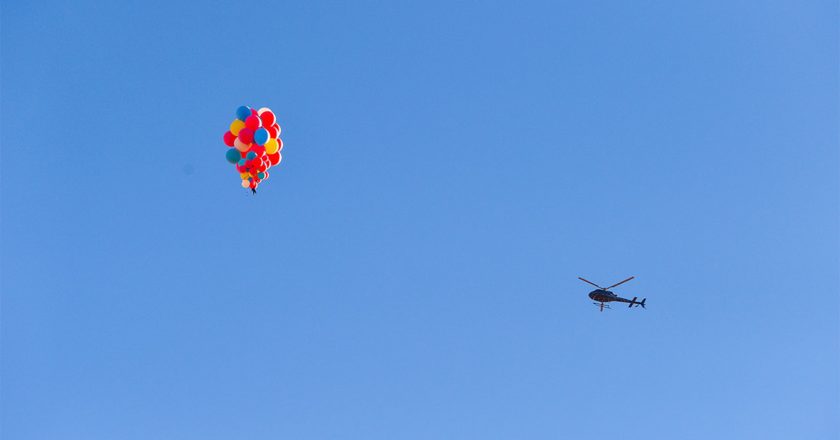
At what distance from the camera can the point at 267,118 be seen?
47.3 m

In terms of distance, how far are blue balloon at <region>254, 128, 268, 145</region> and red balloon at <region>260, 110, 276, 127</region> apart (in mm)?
1083

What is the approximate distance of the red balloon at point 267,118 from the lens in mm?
47300

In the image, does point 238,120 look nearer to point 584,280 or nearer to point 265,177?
point 265,177

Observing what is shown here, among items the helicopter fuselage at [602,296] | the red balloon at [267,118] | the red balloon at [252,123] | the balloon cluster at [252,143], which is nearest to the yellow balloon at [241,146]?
the balloon cluster at [252,143]

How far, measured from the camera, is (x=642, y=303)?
5581cm

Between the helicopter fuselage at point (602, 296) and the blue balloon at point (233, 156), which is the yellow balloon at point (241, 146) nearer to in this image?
the blue balloon at point (233, 156)

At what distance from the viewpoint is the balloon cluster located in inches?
1823

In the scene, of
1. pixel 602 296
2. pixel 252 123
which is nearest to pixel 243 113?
Result: pixel 252 123

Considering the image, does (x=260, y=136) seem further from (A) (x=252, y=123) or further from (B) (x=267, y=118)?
(B) (x=267, y=118)

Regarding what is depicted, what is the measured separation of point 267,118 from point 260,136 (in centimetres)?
157

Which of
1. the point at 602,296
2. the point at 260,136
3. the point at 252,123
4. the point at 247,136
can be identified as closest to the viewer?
the point at 260,136

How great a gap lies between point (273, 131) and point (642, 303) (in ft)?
74.2

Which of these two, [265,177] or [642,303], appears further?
[642,303]

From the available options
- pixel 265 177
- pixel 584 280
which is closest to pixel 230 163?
pixel 265 177
